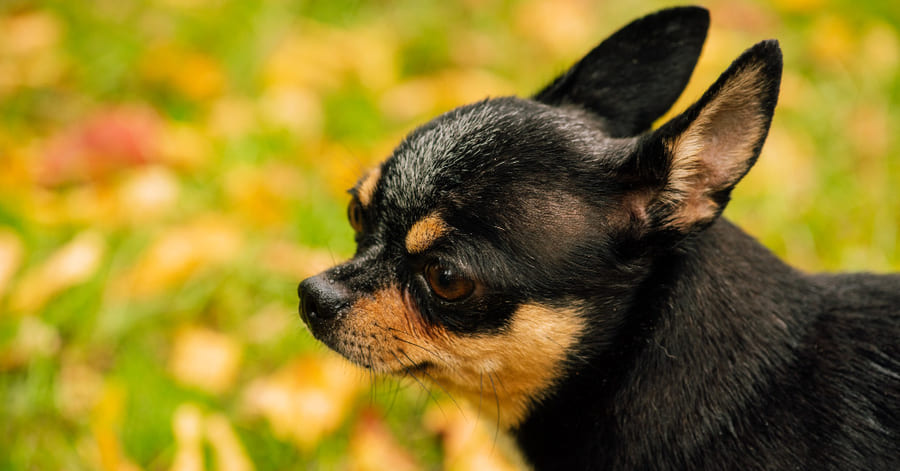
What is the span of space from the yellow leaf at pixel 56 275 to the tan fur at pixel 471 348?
187 cm

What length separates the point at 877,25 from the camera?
604 cm

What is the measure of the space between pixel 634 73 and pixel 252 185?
2428mm

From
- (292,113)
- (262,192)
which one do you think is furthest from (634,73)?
(292,113)

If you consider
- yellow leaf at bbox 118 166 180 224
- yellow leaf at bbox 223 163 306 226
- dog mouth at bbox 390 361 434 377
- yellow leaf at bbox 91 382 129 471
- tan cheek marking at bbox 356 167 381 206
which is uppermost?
yellow leaf at bbox 118 166 180 224

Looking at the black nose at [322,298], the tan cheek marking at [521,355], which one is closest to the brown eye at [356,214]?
the black nose at [322,298]

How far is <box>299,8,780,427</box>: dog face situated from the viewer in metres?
2.49

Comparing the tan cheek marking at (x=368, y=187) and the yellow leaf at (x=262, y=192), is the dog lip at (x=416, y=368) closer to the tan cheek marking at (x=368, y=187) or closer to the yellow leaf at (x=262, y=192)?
the tan cheek marking at (x=368, y=187)

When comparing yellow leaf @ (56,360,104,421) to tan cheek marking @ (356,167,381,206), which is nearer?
tan cheek marking @ (356,167,381,206)

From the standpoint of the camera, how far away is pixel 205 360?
3879 millimetres

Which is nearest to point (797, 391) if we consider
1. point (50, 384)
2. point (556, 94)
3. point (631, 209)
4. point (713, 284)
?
point (713, 284)

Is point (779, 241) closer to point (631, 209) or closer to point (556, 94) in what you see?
point (556, 94)

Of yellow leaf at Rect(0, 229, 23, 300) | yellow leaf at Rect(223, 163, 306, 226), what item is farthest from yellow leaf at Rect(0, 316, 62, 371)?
yellow leaf at Rect(223, 163, 306, 226)

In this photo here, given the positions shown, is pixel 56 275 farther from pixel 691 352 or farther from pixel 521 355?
pixel 691 352

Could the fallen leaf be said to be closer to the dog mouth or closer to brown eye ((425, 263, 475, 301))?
the dog mouth
